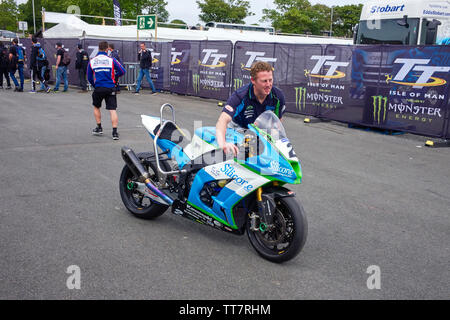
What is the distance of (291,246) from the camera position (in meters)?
3.84

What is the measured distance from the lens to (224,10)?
67562mm

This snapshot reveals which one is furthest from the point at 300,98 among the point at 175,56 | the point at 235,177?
the point at 235,177

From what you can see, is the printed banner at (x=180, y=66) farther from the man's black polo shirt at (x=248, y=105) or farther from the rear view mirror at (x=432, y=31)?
the man's black polo shirt at (x=248, y=105)

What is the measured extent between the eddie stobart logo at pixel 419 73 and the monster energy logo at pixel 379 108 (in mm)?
538

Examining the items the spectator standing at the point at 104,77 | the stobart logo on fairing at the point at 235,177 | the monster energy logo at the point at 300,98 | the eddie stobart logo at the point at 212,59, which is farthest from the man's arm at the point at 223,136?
the eddie stobart logo at the point at 212,59

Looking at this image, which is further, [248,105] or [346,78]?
[346,78]

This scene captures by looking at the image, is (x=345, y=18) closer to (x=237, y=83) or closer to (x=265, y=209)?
(x=237, y=83)

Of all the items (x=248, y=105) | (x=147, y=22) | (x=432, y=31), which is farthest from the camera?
(x=147, y=22)

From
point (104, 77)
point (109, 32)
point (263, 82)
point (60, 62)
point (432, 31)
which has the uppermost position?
point (109, 32)

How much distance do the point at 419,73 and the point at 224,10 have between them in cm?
6083

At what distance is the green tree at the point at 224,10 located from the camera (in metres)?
67.6

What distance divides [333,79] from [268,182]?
9.37 meters

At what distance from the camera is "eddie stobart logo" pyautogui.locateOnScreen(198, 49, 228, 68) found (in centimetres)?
1605

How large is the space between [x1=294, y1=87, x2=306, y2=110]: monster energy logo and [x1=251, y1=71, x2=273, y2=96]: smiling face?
31.0 ft
